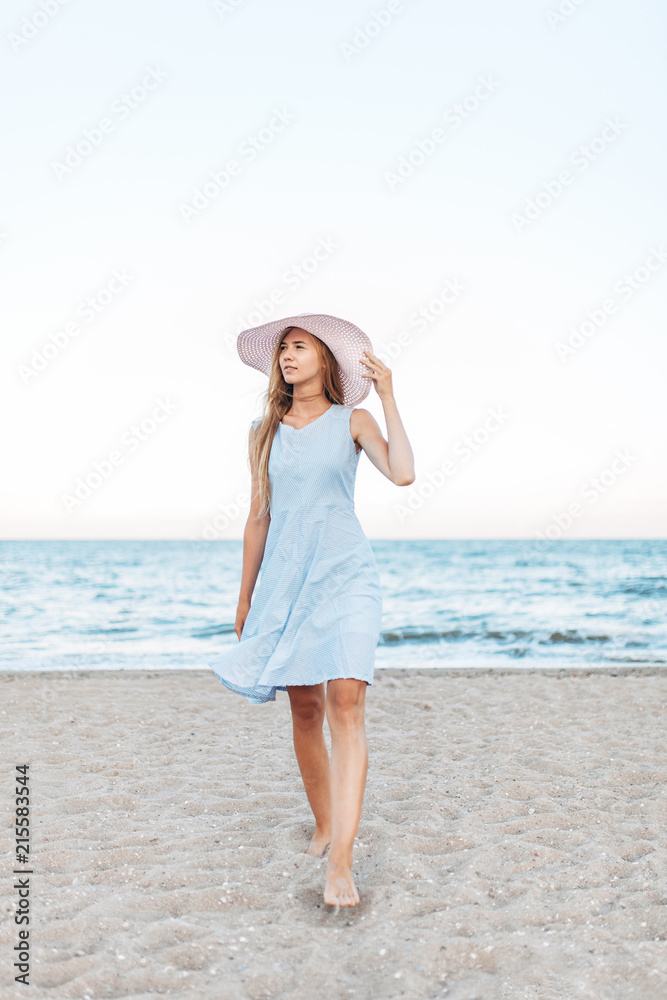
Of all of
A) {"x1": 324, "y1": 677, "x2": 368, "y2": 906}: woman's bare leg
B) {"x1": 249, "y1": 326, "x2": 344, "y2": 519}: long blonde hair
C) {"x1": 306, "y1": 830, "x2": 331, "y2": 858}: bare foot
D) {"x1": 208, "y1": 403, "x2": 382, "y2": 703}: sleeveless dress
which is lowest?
{"x1": 306, "y1": 830, "x2": 331, "y2": 858}: bare foot

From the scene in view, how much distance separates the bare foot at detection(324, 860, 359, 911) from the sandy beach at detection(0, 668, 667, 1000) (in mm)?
51

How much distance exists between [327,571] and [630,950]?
1.50 metres

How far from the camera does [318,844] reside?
3.10m

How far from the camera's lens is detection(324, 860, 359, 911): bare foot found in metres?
2.57

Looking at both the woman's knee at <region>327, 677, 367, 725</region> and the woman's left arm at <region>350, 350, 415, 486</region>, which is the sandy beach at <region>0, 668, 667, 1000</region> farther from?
the woman's left arm at <region>350, 350, 415, 486</region>

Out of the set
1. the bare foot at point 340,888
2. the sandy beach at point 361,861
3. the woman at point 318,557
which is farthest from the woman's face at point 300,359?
the sandy beach at point 361,861

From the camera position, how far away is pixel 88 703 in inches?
229

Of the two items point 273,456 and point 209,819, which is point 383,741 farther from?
point 273,456

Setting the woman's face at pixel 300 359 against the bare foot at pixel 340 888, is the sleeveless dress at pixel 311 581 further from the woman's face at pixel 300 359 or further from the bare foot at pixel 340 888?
the bare foot at pixel 340 888

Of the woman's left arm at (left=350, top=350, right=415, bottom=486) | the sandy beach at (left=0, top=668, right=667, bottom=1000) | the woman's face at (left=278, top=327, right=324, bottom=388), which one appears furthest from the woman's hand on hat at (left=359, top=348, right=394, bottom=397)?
the sandy beach at (left=0, top=668, right=667, bottom=1000)

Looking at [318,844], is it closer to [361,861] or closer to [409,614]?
[361,861]

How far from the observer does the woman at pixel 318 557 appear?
8.73 ft

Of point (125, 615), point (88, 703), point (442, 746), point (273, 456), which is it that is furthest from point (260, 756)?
point (125, 615)

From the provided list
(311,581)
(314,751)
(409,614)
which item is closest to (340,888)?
(314,751)
